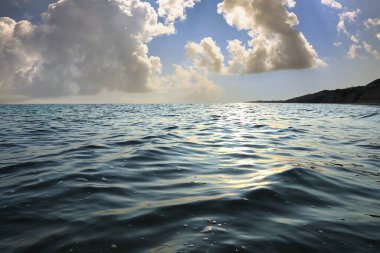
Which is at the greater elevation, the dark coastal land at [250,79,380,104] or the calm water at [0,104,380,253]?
the dark coastal land at [250,79,380,104]

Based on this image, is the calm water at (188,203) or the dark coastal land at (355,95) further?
the dark coastal land at (355,95)

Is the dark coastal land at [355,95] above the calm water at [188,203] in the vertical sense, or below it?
above

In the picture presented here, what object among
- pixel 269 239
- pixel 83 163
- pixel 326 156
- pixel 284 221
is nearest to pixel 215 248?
pixel 269 239

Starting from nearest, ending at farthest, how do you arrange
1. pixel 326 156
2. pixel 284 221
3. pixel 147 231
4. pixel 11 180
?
pixel 147 231 → pixel 284 221 → pixel 11 180 → pixel 326 156

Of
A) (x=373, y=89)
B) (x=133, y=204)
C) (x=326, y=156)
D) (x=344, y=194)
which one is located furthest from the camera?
(x=373, y=89)

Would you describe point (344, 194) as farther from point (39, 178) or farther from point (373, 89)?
point (373, 89)

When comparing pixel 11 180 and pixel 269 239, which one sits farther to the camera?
pixel 11 180

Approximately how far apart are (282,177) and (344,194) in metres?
1.41

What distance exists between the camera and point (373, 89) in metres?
136

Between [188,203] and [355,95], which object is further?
Result: [355,95]

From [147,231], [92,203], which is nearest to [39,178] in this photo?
Result: [92,203]

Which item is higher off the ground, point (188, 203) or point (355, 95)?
point (355, 95)

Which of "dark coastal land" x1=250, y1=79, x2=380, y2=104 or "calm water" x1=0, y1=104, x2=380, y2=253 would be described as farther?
"dark coastal land" x1=250, y1=79, x2=380, y2=104

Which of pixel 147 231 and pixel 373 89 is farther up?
pixel 373 89
